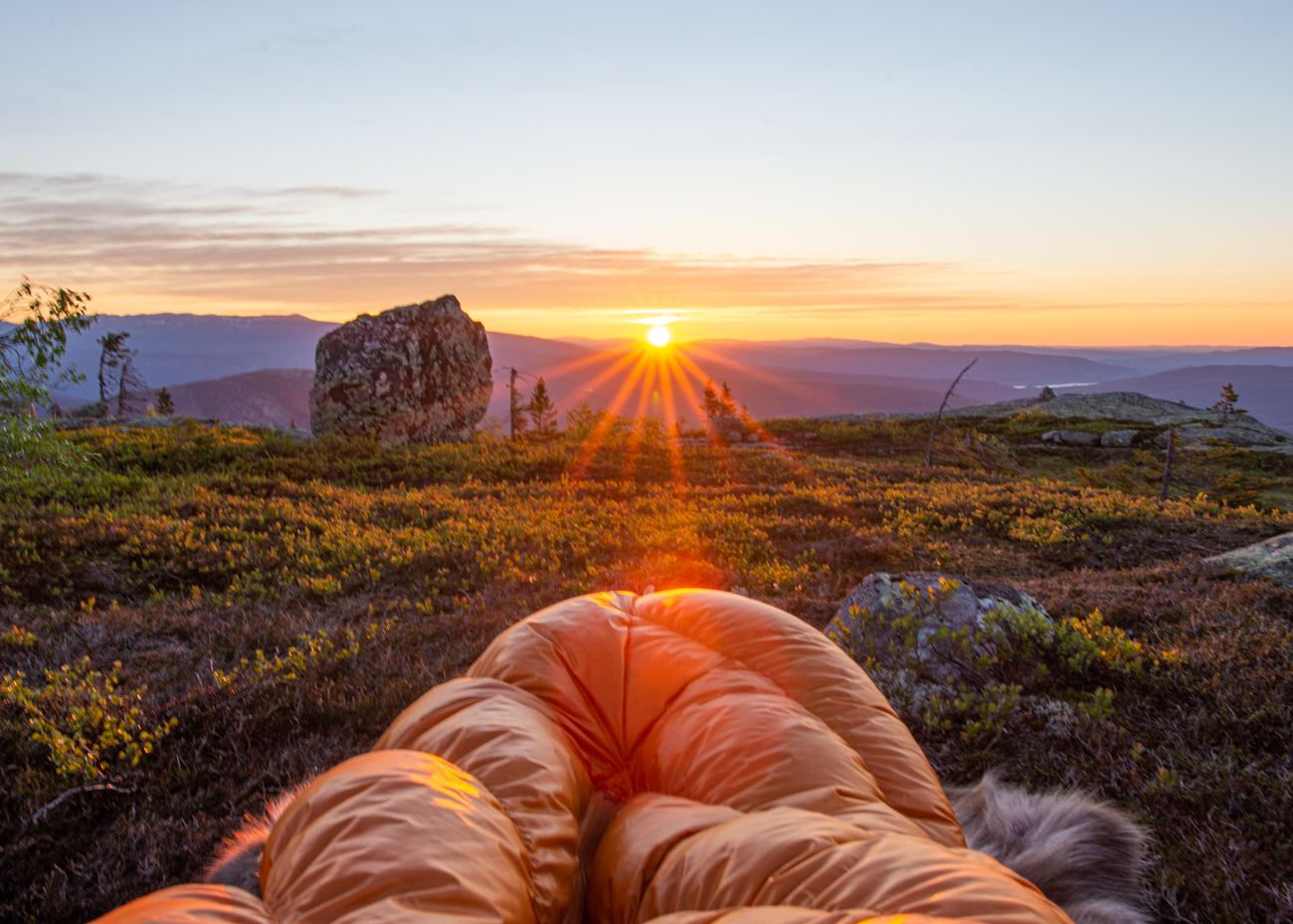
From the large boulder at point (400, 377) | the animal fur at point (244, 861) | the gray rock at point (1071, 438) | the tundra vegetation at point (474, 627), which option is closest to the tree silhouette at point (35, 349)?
the tundra vegetation at point (474, 627)

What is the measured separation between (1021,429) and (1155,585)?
34.5 metres

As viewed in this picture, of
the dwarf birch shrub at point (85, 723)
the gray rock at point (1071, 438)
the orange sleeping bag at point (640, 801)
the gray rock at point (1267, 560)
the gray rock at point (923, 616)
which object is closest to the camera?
the orange sleeping bag at point (640, 801)

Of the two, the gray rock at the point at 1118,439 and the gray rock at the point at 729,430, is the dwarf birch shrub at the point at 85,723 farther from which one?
the gray rock at the point at 1118,439

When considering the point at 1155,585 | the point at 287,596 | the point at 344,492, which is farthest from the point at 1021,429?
the point at 287,596

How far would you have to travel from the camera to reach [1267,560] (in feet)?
25.3

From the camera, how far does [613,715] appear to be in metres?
3.07

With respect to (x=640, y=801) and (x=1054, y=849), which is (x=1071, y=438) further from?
(x=640, y=801)

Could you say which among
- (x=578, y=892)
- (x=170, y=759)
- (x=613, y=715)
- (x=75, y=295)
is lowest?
(x=170, y=759)

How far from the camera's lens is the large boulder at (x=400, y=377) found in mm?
20938

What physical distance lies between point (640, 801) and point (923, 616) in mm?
3650

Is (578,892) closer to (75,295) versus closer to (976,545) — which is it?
(75,295)

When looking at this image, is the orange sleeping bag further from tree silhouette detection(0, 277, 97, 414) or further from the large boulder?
the large boulder

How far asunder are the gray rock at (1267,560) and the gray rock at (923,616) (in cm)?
384

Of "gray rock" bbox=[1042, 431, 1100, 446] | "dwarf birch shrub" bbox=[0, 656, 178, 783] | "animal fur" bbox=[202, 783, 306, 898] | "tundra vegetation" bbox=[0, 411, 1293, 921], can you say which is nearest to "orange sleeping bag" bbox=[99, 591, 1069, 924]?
"animal fur" bbox=[202, 783, 306, 898]
